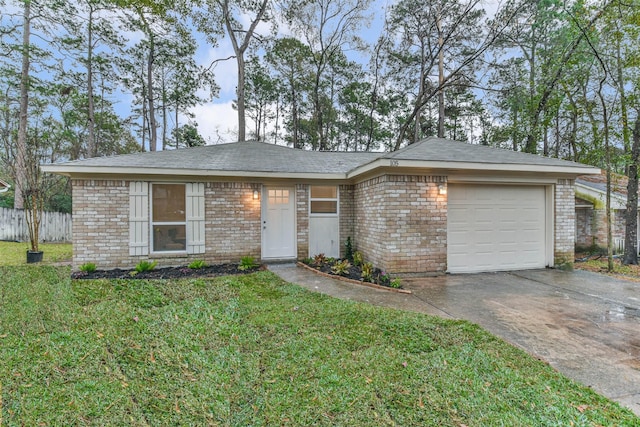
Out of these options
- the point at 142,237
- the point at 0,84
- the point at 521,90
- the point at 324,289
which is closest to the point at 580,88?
the point at 521,90

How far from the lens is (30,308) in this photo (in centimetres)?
383

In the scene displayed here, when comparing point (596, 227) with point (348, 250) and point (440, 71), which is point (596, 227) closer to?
point (348, 250)

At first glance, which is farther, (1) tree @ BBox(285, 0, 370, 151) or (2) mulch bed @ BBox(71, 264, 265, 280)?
(1) tree @ BBox(285, 0, 370, 151)

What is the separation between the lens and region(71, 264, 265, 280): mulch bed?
18.2 ft

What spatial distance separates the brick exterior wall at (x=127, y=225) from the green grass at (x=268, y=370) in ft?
7.35

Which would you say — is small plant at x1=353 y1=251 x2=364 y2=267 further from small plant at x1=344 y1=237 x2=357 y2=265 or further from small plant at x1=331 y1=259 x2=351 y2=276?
small plant at x1=331 y1=259 x2=351 y2=276

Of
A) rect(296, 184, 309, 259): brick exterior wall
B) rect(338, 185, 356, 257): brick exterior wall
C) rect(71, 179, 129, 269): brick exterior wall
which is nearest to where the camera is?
rect(71, 179, 129, 269): brick exterior wall

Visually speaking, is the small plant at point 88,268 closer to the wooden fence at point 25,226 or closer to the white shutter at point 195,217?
the white shutter at point 195,217

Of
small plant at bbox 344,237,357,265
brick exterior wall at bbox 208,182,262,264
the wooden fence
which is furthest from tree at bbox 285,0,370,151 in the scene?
the wooden fence

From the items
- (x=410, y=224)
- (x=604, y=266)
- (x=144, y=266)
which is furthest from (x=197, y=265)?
(x=604, y=266)

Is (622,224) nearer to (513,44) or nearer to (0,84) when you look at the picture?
(513,44)

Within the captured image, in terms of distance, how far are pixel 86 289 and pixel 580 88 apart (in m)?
12.8

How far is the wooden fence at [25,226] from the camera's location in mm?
11016

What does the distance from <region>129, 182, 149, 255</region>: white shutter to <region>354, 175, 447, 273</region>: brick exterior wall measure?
196 inches
